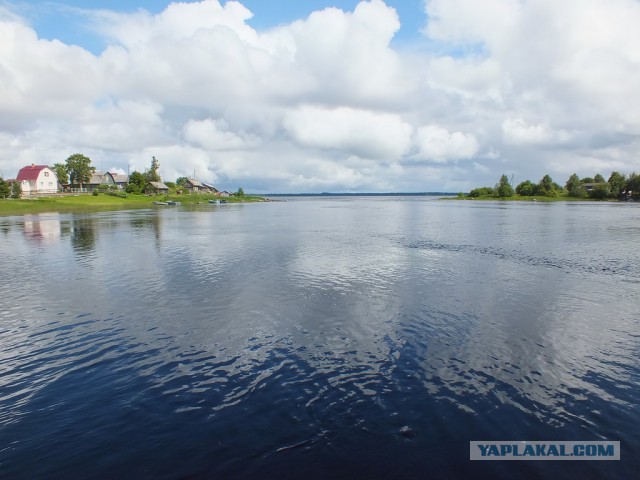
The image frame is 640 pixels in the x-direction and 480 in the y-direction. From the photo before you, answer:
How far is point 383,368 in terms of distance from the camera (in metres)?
18.2

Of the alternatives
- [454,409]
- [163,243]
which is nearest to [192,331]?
[454,409]

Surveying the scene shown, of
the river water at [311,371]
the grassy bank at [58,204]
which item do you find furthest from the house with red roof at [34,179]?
the river water at [311,371]

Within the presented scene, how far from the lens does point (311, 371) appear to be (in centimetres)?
1784

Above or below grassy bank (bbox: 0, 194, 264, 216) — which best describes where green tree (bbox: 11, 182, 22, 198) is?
above

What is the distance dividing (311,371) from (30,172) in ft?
756

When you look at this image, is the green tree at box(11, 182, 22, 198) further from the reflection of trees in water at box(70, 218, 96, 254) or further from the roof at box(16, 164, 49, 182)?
the reflection of trees in water at box(70, 218, 96, 254)

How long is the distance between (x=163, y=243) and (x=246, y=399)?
47468 millimetres

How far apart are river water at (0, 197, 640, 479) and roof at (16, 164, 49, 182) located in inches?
7606

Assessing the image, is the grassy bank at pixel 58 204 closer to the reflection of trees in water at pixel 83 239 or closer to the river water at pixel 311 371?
the reflection of trees in water at pixel 83 239

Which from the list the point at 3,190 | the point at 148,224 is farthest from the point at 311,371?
the point at 3,190

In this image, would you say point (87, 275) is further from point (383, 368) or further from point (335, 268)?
point (383, 368)

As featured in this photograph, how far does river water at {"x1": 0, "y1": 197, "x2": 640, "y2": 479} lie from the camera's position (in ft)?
41.1

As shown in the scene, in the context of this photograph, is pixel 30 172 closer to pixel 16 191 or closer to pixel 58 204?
pixel 16 191

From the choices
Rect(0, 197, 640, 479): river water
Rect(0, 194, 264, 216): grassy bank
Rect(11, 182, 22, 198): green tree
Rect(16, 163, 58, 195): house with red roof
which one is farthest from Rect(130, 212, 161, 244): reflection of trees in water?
Rect(16, 163, 58, 195): house with red roof
